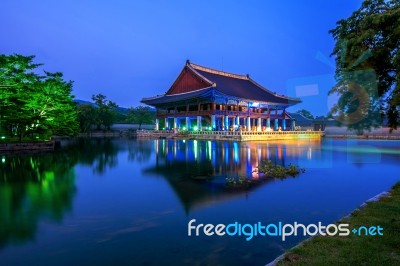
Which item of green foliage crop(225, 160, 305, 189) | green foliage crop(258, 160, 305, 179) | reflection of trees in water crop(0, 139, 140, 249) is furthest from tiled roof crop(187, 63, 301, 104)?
reflection of trees in water crop(0, 139, 140, 249)

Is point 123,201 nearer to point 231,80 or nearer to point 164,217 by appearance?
point 164,217

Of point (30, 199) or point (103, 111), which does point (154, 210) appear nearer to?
point (30, 199)

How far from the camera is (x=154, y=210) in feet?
27.3

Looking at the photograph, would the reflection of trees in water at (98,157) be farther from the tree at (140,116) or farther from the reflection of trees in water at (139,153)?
the tree at (140,116)

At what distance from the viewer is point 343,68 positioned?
7.71 meters

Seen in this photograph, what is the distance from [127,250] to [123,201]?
4.05m

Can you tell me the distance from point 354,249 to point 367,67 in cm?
468

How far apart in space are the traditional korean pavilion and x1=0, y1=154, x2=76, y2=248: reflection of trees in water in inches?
1348

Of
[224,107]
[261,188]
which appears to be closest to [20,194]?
[261,188]

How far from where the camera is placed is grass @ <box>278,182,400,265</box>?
Answer: 14.5ft

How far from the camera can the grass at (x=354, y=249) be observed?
14.5 ft

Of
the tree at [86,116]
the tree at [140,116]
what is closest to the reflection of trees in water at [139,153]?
the tree at [86,116]

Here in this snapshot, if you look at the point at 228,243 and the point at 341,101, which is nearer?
the point at 228,243

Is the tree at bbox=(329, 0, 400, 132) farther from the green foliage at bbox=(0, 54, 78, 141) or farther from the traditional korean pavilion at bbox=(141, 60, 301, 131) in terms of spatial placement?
the traditional korean pavilion at bbox=(141, 60, 301, 131)
